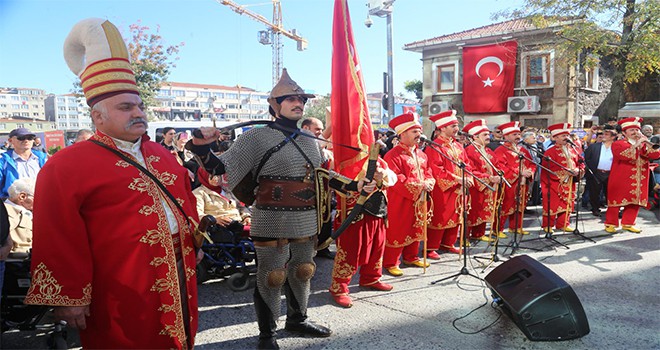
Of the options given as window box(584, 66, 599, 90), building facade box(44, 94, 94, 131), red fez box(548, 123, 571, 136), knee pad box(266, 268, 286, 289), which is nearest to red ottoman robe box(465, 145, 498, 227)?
red fez box(548, 123, 571, 136)

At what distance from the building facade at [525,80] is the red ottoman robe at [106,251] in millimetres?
18950

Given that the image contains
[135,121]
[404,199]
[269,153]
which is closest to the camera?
[135,121]

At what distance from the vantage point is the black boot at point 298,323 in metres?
3.34

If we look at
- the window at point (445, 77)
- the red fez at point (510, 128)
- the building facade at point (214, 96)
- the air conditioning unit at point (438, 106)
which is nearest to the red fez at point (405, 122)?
the red fez at point (510, 128)

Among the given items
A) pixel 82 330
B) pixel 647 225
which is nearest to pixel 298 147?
pixel 82 330

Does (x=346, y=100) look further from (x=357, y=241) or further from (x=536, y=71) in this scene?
(x=536, y=71)

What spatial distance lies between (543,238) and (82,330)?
21.6 feet

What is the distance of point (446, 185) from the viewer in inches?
216

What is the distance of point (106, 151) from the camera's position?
6.38ft

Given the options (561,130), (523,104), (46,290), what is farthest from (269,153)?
(523,104)

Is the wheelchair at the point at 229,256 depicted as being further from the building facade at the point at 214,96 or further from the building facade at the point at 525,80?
the building facade at the point at 214,96

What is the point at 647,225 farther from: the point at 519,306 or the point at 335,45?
the point at 335,45

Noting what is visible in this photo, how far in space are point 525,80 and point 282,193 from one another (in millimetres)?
20273

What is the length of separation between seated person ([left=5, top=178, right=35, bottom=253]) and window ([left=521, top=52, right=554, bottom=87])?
66.5 feet
